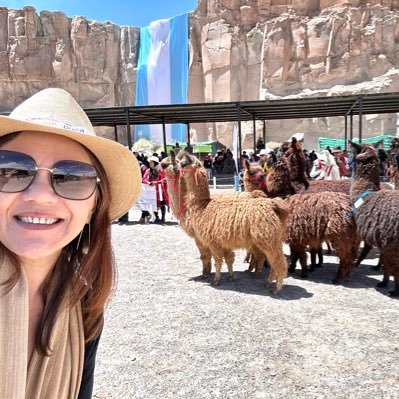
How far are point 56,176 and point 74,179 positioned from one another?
55 mm

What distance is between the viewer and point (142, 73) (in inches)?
1556

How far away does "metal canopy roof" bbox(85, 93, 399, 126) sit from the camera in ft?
40.3

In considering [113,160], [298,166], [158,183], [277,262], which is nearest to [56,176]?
[113,160]

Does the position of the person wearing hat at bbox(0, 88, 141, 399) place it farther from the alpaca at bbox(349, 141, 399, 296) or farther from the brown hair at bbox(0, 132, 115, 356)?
the alpaca at bbox(349, 141, 399, 296)

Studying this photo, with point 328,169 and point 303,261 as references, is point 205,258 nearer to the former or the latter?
point 303,261

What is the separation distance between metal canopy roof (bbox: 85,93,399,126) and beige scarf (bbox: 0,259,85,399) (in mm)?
11846

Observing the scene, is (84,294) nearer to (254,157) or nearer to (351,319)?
(351,319)

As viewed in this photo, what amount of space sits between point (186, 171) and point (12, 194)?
12.5 feet

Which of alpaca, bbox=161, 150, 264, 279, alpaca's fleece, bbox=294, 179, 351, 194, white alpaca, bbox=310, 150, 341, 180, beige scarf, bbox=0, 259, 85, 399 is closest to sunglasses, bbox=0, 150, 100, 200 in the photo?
beige scarf, bbox=0, 259, 85, 399

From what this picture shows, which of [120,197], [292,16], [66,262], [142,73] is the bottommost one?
[66,262]

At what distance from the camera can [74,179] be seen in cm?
119

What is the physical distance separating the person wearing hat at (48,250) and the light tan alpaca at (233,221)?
3211 mm

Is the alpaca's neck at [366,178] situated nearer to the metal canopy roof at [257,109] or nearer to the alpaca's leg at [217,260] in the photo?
the alpaca's leg at [217,260]

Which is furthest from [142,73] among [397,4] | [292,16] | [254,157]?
[254,157]
